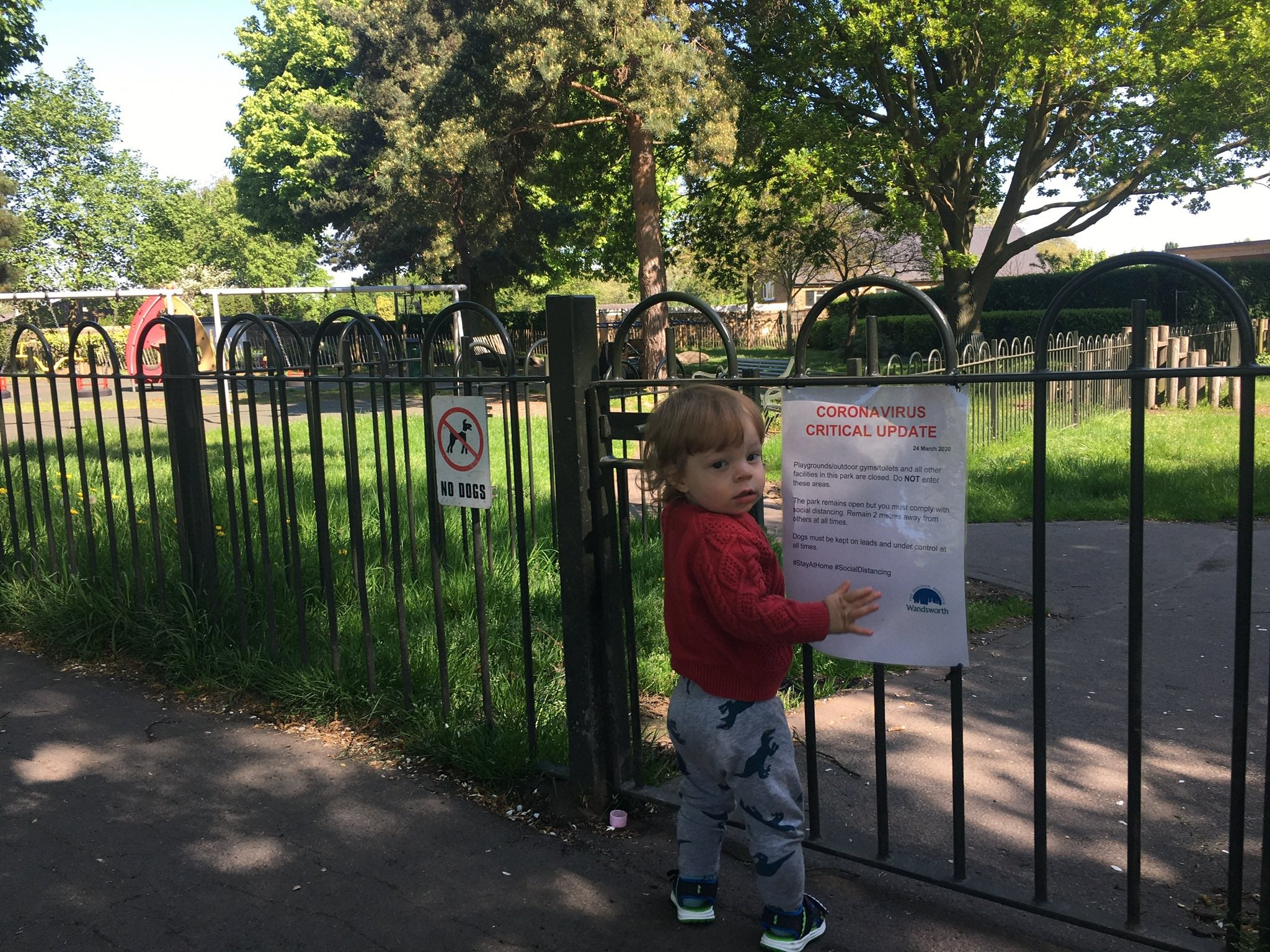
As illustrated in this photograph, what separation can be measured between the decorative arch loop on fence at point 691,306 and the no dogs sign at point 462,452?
54 cm

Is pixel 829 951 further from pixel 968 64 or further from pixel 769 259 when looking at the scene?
pixel 769 259

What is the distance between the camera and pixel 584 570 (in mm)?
3232

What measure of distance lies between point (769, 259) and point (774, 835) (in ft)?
131

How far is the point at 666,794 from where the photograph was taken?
3.30m

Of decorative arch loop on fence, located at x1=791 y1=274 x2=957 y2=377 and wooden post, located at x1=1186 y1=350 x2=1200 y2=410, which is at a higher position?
decorative arch loop on fence, located at x1=791 y1=274 x2=957 y2=377

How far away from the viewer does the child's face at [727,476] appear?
2441 millimetres

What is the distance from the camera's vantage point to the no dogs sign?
3.50 metres

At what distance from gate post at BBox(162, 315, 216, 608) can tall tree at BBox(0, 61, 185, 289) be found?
2509 inches

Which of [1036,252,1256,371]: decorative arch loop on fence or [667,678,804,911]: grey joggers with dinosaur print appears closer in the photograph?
[1036,252,1256,371]: decorative arch loop on fence

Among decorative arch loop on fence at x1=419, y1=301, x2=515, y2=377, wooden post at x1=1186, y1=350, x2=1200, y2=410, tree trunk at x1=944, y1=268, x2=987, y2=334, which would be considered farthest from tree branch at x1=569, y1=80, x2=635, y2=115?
decorative arch loop on fence at x1=419, y1=301, x2=515, y2=377

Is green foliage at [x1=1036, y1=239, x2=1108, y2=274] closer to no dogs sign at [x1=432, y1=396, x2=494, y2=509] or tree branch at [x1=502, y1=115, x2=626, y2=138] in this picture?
tree branch at [x1=502, y1=115, x2=626, y2=138]

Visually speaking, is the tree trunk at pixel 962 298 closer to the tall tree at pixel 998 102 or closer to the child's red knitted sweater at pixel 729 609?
the tall tree at pixel 998 102

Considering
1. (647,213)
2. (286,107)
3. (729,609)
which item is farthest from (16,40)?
(286,107)

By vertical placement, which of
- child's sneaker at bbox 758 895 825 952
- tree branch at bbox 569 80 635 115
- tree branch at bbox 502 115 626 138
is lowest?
child's sneaker at bbox 758 895 825 952
